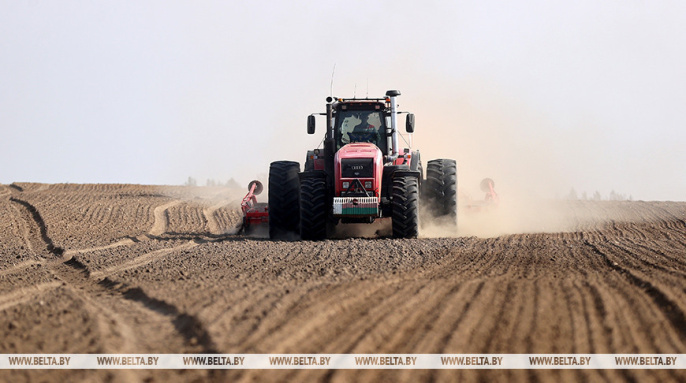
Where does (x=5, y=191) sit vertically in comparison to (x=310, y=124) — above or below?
below

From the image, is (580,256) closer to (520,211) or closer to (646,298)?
(646,298)

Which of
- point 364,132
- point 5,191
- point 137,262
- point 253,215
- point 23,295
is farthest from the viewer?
point 5,191

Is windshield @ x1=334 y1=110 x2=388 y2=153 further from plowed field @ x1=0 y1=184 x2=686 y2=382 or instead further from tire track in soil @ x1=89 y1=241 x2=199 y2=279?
tire track in soil @ x1=89 y1=241 x2=199 y2=279

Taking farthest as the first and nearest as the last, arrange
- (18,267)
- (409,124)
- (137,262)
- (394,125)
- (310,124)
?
(394,125) → (310,124) → (409,124) → (18,267) → (137,262)

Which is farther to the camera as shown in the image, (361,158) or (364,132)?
(364,132)

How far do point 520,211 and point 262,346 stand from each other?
1754cm


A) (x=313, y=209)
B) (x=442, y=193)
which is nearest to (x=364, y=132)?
(x=442, y=193)

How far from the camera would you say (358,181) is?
1416 centimetres

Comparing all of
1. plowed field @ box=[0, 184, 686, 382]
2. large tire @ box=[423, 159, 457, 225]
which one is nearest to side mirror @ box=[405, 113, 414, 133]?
large tire @ box=[423, 159, 457, 225]

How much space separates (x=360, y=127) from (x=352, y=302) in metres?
8.85

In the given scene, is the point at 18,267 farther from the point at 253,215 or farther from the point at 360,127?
the point at 360,127

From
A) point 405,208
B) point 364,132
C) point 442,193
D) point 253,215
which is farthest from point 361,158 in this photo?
point 253,215

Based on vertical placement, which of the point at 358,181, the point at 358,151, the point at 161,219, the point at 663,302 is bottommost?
the point at 161,219

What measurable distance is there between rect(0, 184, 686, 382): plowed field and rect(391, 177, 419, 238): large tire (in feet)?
2.45
